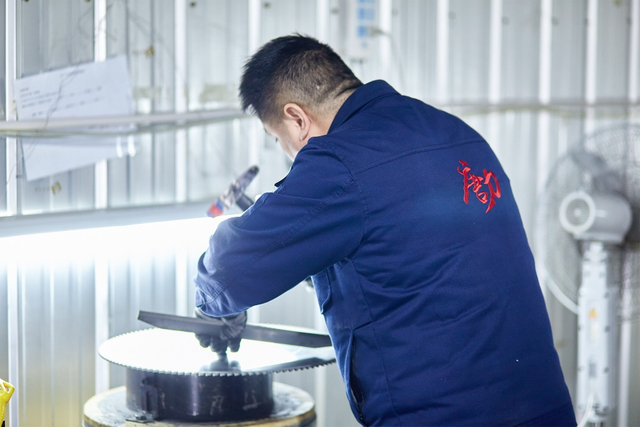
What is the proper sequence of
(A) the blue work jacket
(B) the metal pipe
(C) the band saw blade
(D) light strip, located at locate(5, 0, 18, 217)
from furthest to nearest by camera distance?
(B) the metal pipe
(D) light strip, located at locate(5, 0, 18, 217)
(C) the band saw blade
(A) the blue work jacket

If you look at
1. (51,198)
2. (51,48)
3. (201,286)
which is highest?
(51,48)

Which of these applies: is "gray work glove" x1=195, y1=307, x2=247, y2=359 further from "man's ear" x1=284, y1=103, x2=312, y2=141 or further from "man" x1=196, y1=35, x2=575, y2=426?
"man's ear" x1=284, y1=103, x2=312, y2=141

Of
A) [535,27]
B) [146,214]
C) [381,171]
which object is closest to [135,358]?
[146,214]

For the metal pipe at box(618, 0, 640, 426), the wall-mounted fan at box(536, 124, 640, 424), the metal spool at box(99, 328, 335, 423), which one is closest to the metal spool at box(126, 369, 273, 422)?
the metal spool at box(99, 328, 335, 423)

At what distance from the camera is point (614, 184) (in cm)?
276

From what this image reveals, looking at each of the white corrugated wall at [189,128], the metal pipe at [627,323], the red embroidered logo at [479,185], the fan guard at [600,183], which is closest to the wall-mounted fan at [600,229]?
the fan guard at [600,183]

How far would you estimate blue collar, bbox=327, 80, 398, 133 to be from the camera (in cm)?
162

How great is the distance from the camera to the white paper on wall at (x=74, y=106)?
78.7 inches

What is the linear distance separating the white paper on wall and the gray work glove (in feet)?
2.07

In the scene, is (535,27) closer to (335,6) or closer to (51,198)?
(335,6)

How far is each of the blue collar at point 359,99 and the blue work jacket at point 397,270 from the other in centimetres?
5

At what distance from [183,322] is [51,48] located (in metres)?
0.87

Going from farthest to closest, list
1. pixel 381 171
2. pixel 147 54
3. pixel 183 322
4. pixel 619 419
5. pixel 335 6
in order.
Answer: pixel 619 419
pixel 335 6
pixel 147 54
pixel 183 322
pixel 381 171

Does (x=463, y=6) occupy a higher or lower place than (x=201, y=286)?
higher
